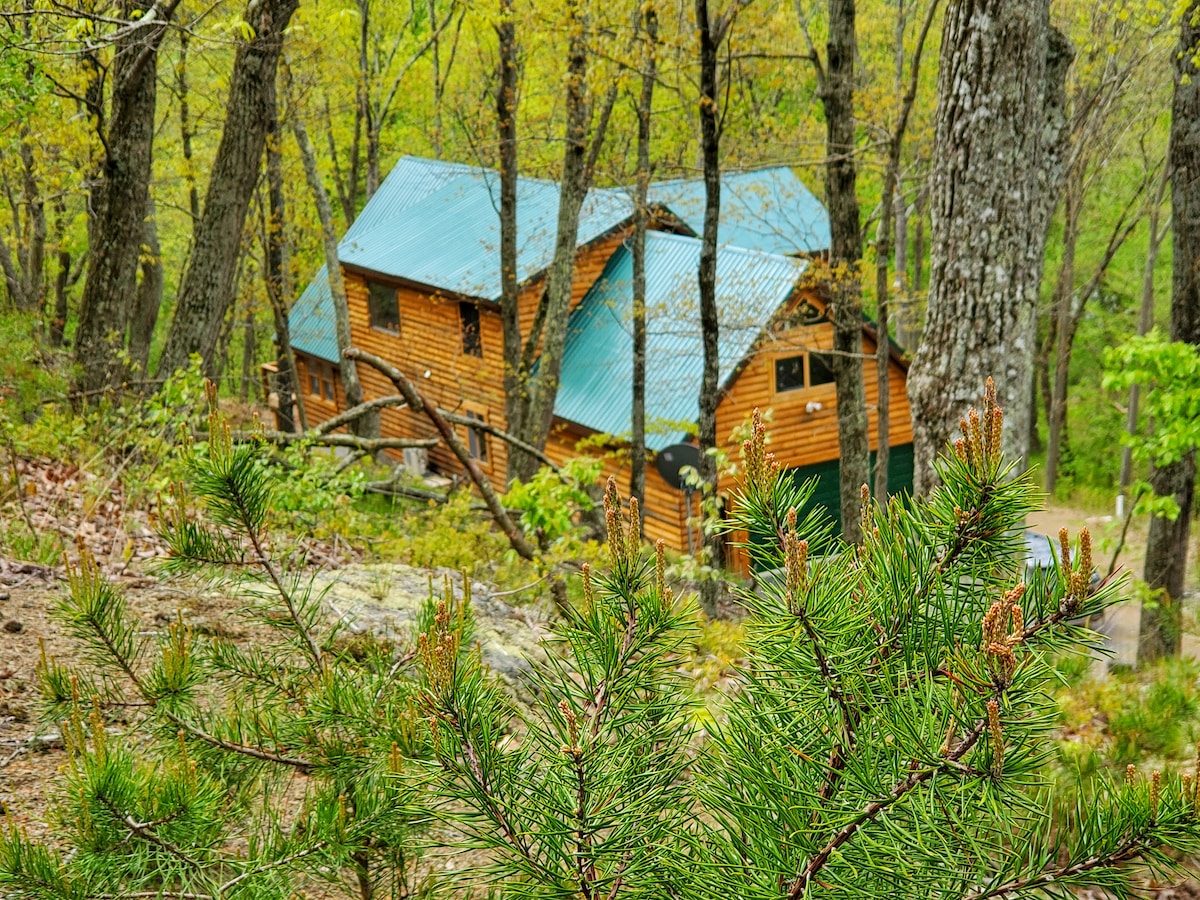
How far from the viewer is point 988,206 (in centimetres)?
577

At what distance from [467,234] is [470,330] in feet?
8.59

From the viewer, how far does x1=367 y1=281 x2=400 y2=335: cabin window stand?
27047mm

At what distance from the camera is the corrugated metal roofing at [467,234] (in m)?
22.0

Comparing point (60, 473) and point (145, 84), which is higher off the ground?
point (145, 84)

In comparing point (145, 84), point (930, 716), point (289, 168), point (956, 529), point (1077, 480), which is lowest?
point (1077, 480)

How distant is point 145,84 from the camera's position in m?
9.12

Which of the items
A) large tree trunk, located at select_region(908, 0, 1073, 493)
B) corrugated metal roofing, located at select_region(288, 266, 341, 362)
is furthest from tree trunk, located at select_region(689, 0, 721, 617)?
corrugated metal roofing, located at select_region(288, 266, 341, 362)

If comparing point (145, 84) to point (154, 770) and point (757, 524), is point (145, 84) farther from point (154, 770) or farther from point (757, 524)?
point (757, 524)

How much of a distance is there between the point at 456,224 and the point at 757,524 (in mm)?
25485

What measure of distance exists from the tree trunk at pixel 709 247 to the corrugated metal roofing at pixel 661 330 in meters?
3.55

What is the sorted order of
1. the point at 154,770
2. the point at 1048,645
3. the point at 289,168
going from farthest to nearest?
the point at 289,168, the point at 154,770, the point at 1048,645

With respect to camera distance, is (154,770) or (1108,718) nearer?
(154,770)

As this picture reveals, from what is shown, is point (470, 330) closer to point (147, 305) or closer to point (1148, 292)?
point (147, 305)

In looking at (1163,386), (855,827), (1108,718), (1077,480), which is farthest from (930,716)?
(1077,480)
